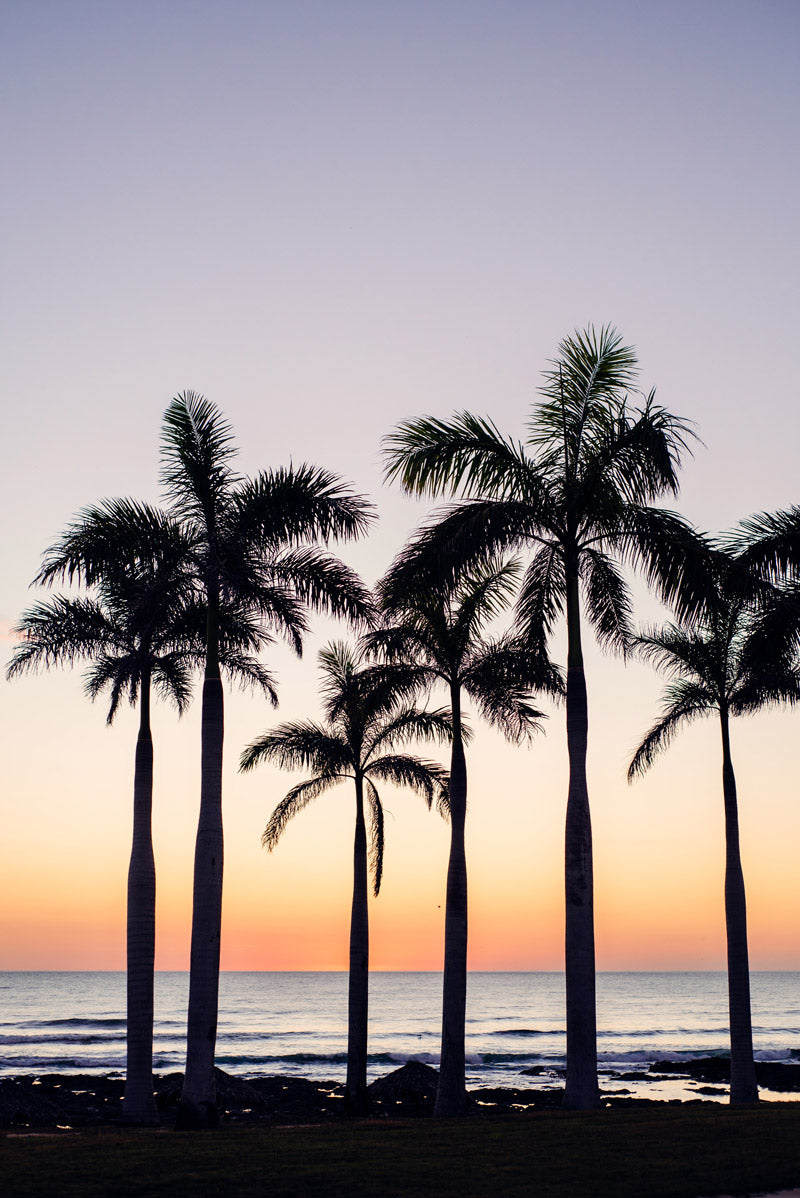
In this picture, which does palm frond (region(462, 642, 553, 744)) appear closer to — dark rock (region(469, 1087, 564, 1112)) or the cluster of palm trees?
the cluster of palm trees

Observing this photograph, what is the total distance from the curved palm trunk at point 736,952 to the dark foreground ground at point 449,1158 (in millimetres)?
4647

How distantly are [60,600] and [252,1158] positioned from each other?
13503 millimetres

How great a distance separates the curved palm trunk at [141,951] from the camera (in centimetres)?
2134

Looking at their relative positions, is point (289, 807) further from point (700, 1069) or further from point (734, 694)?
point (700, 1069)

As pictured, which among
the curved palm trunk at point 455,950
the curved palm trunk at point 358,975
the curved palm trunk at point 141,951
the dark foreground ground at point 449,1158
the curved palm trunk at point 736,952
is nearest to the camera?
the dark foreground ground at point 449,1158

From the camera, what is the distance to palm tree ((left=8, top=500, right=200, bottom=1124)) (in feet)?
66.1

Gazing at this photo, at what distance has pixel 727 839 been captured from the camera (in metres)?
24.7

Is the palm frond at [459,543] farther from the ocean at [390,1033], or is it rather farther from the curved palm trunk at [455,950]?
the ocean at [390,1033]

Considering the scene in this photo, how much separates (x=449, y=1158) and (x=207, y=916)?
284 inches

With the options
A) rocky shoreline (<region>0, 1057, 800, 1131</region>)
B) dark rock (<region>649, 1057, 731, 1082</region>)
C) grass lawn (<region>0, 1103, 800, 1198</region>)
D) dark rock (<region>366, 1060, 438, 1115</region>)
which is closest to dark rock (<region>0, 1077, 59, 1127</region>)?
rocky shoreline (<region>0, 1057, 800, 1131</region>)

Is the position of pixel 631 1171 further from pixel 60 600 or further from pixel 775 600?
pixel 60 600

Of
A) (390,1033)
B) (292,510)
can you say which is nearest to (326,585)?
(292,510)

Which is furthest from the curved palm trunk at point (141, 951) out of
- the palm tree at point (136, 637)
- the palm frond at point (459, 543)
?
the palm frond at point (459, 543)

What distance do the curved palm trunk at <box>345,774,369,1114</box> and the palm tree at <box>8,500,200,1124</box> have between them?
554cm
